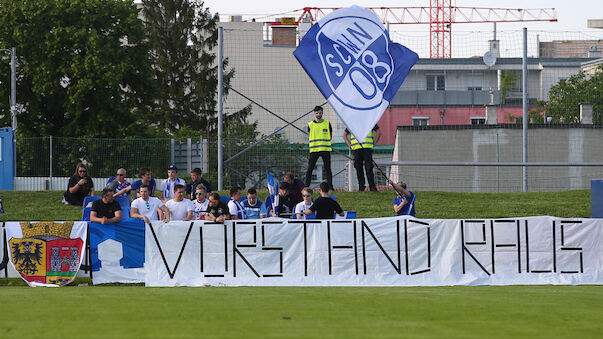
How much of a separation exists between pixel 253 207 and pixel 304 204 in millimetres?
1126

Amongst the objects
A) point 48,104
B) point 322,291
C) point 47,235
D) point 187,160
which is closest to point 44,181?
point 187,160

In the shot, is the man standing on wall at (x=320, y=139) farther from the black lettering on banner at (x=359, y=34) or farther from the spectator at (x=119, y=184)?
the black lettering on banner at (x=359, y=34)

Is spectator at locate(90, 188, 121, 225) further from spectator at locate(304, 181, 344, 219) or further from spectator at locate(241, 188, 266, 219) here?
spectator at locate(304, 181, 344, 219)

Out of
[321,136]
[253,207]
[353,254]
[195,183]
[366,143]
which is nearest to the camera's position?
[353,254]

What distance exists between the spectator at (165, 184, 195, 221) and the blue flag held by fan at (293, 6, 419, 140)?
330 centimetres

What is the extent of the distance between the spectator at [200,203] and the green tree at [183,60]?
5066cm

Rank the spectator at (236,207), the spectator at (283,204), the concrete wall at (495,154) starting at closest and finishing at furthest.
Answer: the spectator at (236,207)
the spectator at (283,204)
the concrete wall at (495,154)

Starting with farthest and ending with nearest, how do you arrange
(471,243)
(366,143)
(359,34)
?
(366,143) < (471,243) < (359,34)

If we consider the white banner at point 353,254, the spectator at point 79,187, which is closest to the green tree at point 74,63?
the spectator at point 79,187

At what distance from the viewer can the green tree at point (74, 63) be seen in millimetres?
49375

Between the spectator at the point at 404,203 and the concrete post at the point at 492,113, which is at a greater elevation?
the concrete post at the point at 492,113

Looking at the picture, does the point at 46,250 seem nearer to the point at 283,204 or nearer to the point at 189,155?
the point at 283,204

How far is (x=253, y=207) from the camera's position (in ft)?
57.5

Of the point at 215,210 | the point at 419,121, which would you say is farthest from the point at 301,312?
the point at 419,121
